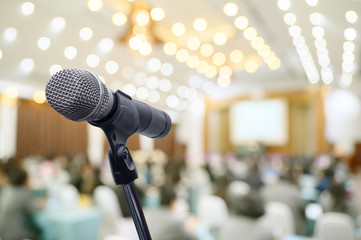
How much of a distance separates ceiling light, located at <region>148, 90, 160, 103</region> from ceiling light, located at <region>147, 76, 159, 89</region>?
0.13ft

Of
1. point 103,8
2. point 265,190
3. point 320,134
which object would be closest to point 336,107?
point 320,134

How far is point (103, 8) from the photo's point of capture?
1.10m

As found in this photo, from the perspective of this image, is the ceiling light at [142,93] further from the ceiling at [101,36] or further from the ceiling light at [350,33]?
the ceiling light at [350,33]

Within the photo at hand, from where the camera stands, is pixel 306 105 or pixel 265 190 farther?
pixel 306 105

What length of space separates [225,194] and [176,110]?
142 inches

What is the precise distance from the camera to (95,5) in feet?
3.47

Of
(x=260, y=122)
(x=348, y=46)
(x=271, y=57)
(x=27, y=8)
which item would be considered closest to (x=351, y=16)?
(x=348, y=46)

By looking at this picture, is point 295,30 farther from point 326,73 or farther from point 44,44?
point 326,73

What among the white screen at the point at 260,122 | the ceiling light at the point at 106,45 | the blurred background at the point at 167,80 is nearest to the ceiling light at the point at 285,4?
the blurred background at the point at 167,80

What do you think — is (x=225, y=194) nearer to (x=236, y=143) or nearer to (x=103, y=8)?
(x=103, y=8)

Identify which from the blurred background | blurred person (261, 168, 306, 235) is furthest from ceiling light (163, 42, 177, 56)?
blurred person (261, 168, 306, 235)

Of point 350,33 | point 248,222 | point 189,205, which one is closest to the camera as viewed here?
point 350,33

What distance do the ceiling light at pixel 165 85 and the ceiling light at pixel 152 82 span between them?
0.02 metres

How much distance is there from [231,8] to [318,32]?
44cm
